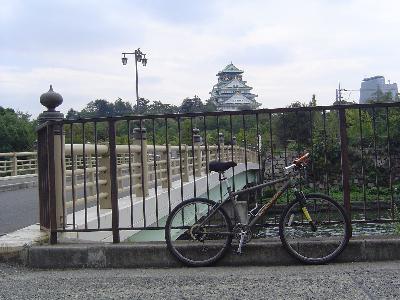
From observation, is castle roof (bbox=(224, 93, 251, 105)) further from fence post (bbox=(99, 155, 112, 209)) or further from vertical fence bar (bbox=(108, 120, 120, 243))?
vertical fence bar (bbox=(108, 120, 120, 243))

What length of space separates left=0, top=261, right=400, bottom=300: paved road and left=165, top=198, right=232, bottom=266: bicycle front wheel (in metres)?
0.14

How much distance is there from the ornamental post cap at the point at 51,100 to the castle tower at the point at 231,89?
86930 millimetres

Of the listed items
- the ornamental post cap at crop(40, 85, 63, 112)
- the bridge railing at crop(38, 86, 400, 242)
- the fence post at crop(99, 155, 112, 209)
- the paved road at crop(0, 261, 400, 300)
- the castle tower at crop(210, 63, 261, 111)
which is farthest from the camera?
the castle tower at crop(210, 63, 261, 111)

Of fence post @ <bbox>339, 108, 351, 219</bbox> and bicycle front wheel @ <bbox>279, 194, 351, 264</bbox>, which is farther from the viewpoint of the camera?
fence post @ <bbox>339, 108, 351, 219</bbox>

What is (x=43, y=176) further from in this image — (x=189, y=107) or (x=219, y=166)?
(x=189, y=107)

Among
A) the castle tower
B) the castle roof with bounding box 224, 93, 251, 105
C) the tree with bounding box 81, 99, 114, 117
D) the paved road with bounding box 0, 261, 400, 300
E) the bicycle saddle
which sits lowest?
the paved road with bounding box 0, 261, 400, 300

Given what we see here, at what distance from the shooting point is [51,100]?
18.0ft

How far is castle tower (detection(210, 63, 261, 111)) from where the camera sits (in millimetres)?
96000

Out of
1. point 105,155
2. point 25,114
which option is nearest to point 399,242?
point 105,155

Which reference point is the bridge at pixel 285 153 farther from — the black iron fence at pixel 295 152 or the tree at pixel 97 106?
the tree at pixel 97 106

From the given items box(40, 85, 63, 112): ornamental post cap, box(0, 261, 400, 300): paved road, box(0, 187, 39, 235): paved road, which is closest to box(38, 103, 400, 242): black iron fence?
box(40, 85, 63, 112): ornamental post cap

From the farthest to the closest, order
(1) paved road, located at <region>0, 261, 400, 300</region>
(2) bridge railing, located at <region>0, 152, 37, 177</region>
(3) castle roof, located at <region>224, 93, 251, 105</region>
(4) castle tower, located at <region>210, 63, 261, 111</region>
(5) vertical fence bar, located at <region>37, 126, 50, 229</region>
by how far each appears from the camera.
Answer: (4) castle tower, located at <region>210, 63, 261, 111</region> → (3) castle roof, located at <region>224, 93, 251, 105</region> → (2) bridge railing, located at <region>0, 152, 37, 177</region> → (5) vertical fence bar, located at <region>37, 126, 50, 229</region> → (1) paved road, located at <region>0, 261, 400, 300</region>

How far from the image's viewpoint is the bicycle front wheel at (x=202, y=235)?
443 centimetres

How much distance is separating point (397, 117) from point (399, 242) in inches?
72.1
